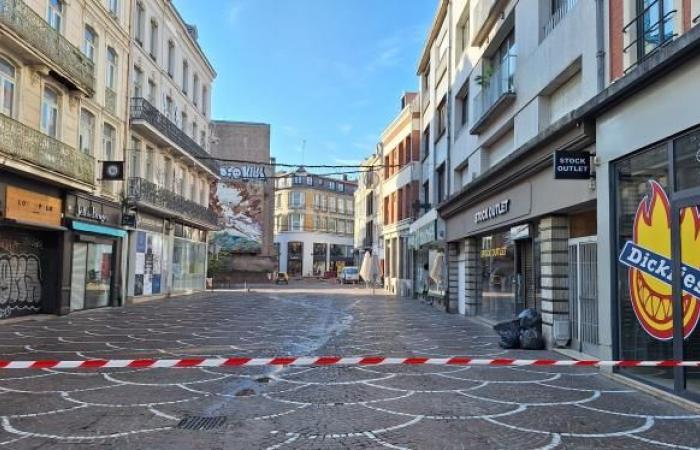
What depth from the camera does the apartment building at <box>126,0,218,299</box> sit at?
84.0 ft

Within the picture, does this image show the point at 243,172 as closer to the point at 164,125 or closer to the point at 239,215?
the point at 239,215

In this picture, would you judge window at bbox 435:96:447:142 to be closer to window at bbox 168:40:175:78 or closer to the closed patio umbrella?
the closed patio umbrella

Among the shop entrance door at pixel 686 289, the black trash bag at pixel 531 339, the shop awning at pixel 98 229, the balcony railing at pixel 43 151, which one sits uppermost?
the balcony railing at pixel 43 151

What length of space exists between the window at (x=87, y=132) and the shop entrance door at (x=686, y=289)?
18.0 meters

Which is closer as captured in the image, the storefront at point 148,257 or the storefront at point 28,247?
the storefront at point 28,247

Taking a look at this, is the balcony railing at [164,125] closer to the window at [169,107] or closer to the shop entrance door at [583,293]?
the window at [169,107]

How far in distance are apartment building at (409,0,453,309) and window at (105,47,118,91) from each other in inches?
499

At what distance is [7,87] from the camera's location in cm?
1586

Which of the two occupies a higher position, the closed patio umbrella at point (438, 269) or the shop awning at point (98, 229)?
the shop awning at point (98, 229)

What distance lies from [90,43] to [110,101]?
2314 millimetres

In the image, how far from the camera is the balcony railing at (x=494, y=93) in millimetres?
15701

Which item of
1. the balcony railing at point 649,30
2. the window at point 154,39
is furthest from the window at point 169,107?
the balcony railing at point 649,30

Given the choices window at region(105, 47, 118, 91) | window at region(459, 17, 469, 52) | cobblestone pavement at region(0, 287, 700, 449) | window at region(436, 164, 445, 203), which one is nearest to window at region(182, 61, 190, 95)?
window at region(105, 47, 118, 91)

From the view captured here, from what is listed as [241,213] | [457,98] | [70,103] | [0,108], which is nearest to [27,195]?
[0,108]
